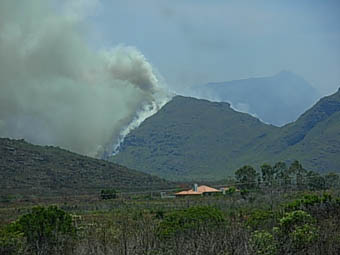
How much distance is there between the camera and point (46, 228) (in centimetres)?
1819

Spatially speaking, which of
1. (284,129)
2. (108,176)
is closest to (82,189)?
(108,176)

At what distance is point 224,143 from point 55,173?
99.8 meters

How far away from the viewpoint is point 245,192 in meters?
48.5

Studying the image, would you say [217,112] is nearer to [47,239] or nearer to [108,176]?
[108,176]

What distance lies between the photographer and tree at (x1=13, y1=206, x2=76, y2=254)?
17047mm

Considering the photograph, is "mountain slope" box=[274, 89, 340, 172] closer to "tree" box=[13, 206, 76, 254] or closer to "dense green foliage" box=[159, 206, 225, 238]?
"dense green foliage" box=[159, 206, 225, 238]

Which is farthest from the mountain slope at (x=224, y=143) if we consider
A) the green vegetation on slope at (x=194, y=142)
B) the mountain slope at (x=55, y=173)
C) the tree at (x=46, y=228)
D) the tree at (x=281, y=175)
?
the tree at (x=46, y=228)

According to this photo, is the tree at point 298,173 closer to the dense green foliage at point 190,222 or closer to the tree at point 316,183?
the tree at point 316,183

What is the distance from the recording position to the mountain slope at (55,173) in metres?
61.0

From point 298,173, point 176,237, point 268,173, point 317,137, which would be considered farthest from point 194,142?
point 176,237

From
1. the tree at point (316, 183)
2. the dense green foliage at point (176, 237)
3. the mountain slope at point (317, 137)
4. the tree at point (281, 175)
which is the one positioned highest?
the mountain slope at point (317, 137)

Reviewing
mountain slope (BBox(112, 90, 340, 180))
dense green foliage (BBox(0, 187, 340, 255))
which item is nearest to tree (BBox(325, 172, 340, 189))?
dense green foliage (BBox(0, 187, 340, 255))

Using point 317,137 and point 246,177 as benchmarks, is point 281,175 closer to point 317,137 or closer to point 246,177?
point 246,177

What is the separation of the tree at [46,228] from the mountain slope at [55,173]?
3907 centimetres
